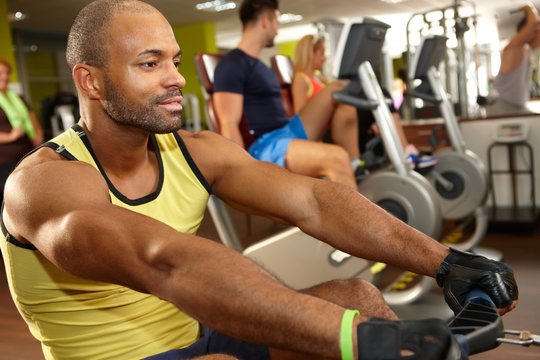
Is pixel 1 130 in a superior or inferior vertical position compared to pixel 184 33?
inferior

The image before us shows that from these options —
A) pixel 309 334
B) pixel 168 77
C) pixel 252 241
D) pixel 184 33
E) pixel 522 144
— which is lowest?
pixel 252 241

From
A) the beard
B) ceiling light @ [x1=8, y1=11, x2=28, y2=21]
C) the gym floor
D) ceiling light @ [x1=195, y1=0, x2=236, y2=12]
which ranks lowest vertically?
the gym floor

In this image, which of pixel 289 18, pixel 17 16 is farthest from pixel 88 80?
pixel 289 18

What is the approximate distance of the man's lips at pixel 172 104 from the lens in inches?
45.1

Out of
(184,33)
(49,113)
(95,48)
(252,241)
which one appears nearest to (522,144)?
(252,241)

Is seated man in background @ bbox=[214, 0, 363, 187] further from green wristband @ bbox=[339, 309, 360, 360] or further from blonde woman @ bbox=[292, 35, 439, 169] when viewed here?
green wristband @ bbox=[339, 309, 360, 360]

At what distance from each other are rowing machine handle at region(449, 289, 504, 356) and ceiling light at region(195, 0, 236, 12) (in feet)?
31.1

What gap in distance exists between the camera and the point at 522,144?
3932 millimetres

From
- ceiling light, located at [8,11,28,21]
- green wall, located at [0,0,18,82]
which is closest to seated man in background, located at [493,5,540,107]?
green wall, located at [0,0,18,82]

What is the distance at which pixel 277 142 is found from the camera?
2.86m

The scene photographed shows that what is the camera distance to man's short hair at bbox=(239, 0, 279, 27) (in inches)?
120

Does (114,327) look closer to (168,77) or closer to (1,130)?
(168,77)

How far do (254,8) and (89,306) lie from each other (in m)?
2.30

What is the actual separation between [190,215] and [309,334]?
60cm
